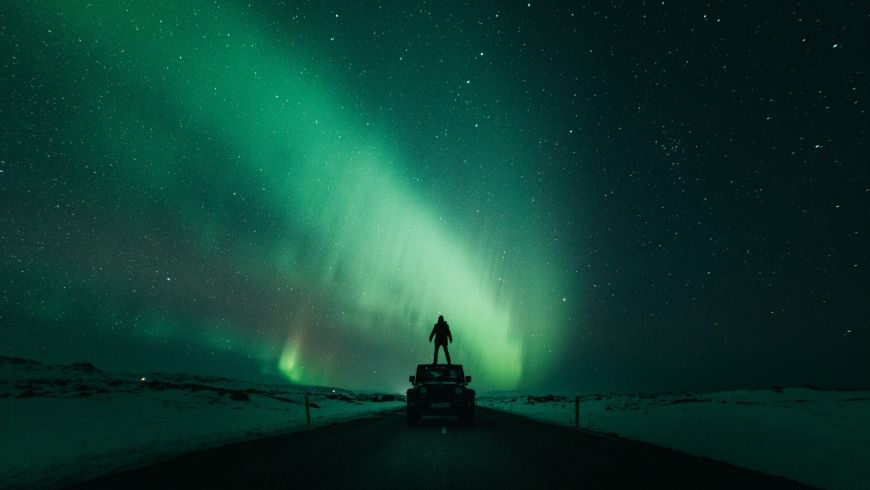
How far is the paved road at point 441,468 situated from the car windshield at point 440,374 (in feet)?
23.1

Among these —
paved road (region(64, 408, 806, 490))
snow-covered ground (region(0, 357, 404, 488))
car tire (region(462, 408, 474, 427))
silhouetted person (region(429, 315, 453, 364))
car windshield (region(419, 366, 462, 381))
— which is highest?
silhouetted person (region(429, 315, 453, 364))

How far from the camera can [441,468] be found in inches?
301

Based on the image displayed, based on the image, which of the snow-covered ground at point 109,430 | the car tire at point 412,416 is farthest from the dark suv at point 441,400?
the snow-covered ground at point 109,430

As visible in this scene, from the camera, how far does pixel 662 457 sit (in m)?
9.60

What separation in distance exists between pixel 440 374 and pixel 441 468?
11595mm

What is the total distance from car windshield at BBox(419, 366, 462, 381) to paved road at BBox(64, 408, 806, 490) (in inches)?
278

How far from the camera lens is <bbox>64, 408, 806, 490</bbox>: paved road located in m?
6.61

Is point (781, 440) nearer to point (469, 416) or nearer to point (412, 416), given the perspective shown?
point (469, 416)

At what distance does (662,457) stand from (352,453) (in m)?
6.10

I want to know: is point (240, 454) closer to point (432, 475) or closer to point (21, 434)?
point (432, 475)

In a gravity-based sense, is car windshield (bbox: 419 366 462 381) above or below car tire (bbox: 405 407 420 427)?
above

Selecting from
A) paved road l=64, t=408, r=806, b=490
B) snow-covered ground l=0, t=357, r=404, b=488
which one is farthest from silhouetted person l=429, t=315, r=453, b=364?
paved road l=64, t=408, r=806, b=490

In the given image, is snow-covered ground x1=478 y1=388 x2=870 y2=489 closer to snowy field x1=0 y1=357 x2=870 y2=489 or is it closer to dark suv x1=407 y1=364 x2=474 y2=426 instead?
snowy field x1=0 y1=357 x2=870 y2=489

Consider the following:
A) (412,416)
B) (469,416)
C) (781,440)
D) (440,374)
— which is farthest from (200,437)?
(781,440)
